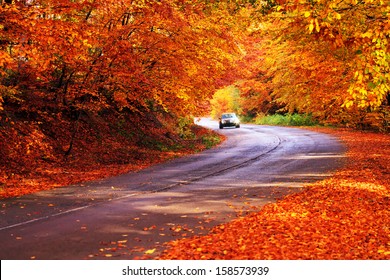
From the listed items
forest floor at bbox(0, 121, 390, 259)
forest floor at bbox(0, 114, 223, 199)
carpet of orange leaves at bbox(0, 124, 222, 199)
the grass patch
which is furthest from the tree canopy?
the grass patch

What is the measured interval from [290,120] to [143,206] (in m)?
43.1

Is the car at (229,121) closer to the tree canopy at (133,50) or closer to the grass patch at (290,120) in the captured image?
the grass patch at (290,120)

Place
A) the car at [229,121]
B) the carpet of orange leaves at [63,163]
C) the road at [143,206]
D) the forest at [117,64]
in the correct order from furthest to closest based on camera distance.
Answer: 1. the car at [229,121]
2. the carpet of orange leaves at [63,163]
3. the forest at [117,64]
4. the road at [143,206]

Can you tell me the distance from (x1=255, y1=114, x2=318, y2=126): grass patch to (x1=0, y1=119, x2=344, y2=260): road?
1241 inches

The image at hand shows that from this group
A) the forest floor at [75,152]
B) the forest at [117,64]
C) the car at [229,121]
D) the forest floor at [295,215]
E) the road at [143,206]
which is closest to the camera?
the forest floor at [295,215]

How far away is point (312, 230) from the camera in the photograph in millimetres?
9102

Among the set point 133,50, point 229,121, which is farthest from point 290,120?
point 133,50

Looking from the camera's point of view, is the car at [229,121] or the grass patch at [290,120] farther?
the grass patch at [290,120]

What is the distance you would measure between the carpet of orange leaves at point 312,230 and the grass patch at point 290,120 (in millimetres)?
38147

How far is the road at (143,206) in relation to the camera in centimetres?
827

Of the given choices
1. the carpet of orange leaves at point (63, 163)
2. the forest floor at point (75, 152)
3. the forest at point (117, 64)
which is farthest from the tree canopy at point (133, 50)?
the carpet of orange leaves at point (63, 163)

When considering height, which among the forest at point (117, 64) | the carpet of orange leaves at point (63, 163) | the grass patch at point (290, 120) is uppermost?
the forest at point (117, 64)

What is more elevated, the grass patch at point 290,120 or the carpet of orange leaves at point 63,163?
the carpet of orange leaves at point 63,163

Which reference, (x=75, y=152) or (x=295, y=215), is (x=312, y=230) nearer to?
(x=295, y=215)
